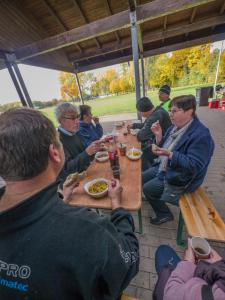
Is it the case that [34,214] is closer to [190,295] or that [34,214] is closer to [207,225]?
[190,295]

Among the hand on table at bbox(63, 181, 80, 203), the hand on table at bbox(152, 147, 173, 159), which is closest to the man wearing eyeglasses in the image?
the hand on table at bbox(63, 181, 80, 203)

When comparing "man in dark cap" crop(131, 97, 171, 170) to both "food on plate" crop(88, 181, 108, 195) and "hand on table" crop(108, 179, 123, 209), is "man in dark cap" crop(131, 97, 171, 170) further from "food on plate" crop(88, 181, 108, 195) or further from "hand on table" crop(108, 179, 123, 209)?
"hand on table" crop(108, 179, 123, 209)

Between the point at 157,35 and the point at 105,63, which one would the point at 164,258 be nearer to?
the point at 157,35

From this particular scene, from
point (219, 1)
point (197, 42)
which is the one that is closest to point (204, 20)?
point (219, 1)

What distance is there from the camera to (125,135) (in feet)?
10.8

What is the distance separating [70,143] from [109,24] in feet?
10.4

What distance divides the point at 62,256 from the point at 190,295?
2.42 feet

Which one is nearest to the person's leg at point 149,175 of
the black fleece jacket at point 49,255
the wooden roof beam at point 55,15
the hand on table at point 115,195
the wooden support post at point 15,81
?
the hand on table at point 115,195

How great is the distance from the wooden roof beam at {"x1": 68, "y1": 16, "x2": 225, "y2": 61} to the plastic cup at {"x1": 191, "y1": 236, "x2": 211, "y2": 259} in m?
6.30

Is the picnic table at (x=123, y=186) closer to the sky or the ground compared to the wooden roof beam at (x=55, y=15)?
closer to the ground

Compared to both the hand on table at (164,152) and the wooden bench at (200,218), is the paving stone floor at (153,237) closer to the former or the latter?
the wooden bench at (200,218)

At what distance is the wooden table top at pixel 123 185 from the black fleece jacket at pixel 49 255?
0.69 metres

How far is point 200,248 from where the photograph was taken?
1.08 metres

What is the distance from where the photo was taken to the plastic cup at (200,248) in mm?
1021
